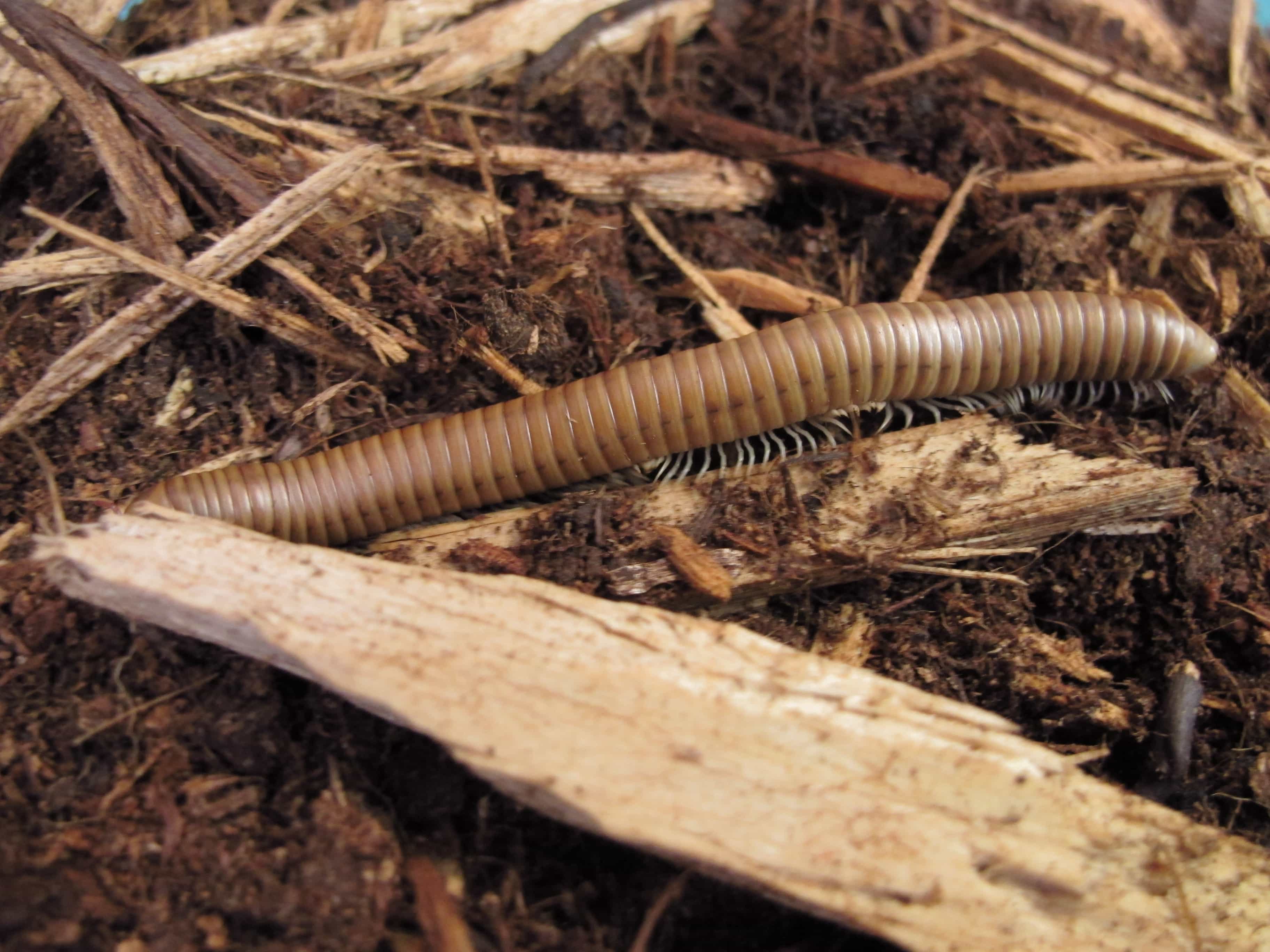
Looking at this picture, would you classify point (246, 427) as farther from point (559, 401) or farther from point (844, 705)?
point (844, 705)

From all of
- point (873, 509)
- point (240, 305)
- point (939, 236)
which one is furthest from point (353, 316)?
point (939, 236)

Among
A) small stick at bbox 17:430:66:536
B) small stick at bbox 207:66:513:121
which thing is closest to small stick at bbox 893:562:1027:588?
small stick at bbox 207:66:513:121

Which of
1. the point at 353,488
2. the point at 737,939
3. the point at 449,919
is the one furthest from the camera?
the point at 353,488

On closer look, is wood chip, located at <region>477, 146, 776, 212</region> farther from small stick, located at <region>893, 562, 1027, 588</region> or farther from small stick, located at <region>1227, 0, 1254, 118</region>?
small stick, located at <region>1227, 0, 1254, 118</region>

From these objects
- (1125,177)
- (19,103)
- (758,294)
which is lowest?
(758,294)

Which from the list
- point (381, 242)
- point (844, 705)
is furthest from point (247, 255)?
point (844, 705)

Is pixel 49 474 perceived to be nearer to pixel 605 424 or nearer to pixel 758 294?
pixel 605 424

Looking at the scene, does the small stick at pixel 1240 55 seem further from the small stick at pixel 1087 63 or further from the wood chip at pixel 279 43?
the wood chip at pixel 279 43
